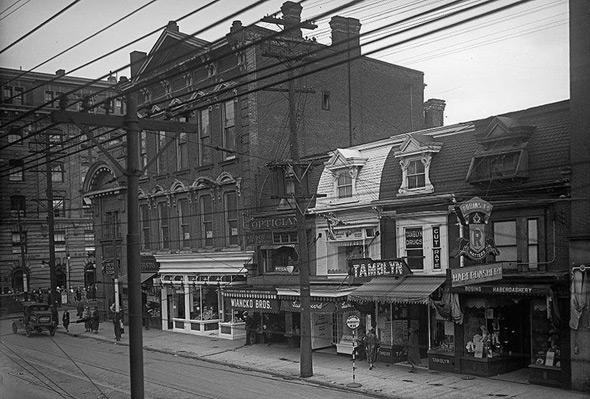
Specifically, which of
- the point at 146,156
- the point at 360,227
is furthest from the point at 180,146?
the point at 360,227

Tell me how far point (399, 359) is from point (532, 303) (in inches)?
261

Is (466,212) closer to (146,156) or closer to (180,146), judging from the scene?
(180,146)

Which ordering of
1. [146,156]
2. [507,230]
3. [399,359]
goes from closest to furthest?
[507,230] → [399,359] → [146,156]

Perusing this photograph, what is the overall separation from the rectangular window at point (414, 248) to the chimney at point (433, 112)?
18865 millimetres

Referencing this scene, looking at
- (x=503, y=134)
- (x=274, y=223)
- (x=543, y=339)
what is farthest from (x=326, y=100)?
(x=543, y=339)

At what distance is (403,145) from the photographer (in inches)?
1049

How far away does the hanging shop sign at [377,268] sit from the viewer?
24.9 metres

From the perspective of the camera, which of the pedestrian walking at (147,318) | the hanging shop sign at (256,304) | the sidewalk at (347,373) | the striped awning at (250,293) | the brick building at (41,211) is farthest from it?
the brick building at (41,211)

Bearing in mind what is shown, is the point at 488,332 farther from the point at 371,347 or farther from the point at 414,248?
the point at 371,347

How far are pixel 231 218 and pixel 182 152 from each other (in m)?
6.20

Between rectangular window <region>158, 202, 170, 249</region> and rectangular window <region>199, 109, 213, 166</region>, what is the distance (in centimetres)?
521

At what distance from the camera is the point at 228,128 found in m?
35.7

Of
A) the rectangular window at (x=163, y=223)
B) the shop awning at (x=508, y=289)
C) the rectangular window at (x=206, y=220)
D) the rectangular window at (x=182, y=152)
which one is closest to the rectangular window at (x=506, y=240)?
the shop awning at (x=508, y=289)

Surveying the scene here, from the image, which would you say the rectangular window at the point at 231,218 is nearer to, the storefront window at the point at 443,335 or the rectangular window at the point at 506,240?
the storefront window at the point at 443,335
